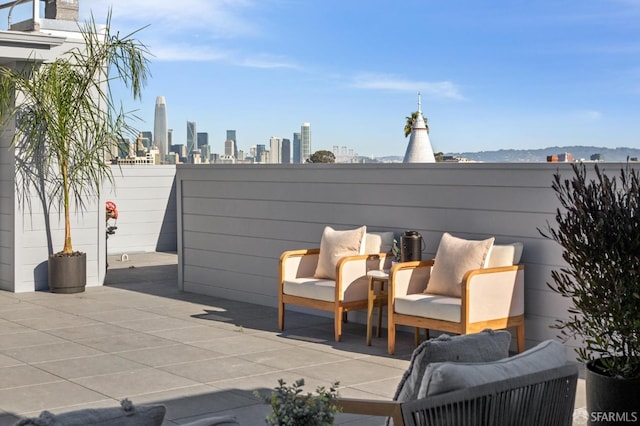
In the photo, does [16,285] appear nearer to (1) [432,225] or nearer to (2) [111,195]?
(2) [111,195]

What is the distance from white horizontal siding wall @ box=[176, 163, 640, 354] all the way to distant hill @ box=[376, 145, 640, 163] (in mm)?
246

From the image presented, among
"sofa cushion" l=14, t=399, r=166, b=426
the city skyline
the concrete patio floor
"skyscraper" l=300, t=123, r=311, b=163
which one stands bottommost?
the concrete patio floor

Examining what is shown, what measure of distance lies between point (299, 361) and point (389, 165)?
207 cm

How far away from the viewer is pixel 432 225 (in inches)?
272

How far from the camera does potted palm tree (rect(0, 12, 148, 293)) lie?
884cm

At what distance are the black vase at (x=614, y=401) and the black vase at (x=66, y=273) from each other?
21.7ft

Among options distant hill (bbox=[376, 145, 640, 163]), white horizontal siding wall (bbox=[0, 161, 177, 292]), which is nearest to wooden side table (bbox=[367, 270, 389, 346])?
distant hill (bbox=[376, 145, 640, 163])

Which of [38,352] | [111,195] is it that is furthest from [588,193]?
[111,195]

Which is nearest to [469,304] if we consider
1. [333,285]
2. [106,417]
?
[333,285]

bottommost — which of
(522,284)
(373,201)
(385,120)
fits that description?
(522,284)

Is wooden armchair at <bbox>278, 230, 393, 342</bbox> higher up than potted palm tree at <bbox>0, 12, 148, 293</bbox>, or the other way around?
potted palm tree at <bbox>0, 12, 148, 293</bbox>

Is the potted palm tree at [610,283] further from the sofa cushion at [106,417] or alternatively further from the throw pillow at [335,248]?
the throw pillow at [335,248]

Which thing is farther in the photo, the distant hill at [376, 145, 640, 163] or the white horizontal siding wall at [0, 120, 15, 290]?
the white horizontal siding wall at [0, 120, 15, 290]

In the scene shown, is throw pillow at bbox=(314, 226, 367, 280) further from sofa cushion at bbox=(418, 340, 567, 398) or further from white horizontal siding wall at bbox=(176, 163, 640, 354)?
sofa cushion at bbox=(418, 340, 567, 398)
